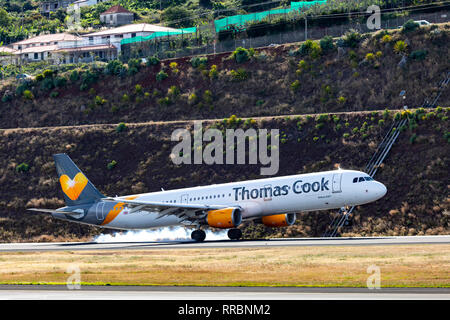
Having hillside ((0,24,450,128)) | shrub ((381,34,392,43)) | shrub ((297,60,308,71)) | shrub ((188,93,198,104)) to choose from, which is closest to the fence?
hillside ((0,24,450,128))

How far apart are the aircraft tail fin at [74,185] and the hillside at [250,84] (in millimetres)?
28319

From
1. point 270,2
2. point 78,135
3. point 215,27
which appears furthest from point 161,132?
point 270,2

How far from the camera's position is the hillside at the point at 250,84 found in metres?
79.9

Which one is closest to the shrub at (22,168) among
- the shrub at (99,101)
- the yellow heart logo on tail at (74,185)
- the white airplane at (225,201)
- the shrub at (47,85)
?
the shrub at (99,101)

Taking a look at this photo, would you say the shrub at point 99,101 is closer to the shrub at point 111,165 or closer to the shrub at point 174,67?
the shrub at point 174,67

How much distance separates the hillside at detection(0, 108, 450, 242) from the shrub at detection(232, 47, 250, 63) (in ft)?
48.1

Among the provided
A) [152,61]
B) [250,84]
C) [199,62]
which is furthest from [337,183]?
[152,61]

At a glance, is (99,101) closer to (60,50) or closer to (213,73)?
(213,73)

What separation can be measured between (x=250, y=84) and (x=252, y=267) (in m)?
58.0

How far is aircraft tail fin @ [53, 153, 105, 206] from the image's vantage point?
194ft

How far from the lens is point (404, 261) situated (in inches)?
1252

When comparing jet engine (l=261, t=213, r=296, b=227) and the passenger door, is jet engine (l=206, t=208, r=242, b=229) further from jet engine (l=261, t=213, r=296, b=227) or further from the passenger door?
the passenger door
